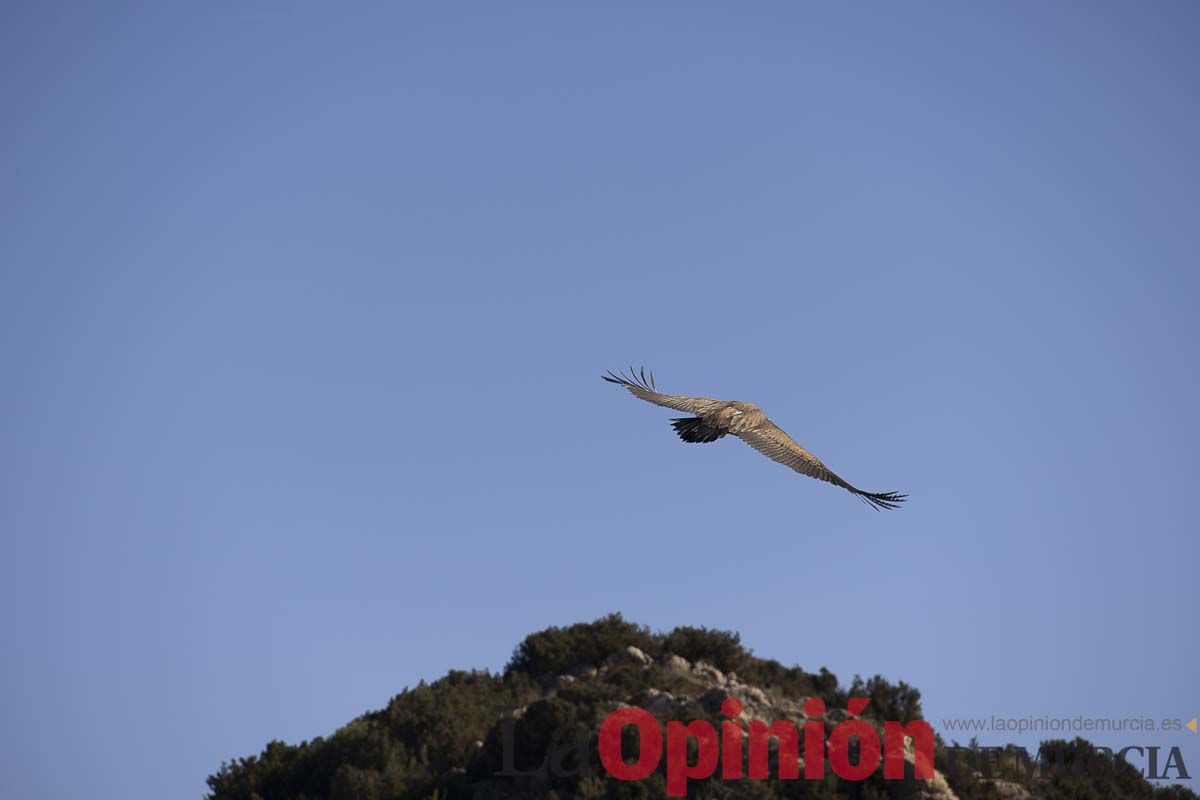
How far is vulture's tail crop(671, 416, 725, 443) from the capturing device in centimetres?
2308

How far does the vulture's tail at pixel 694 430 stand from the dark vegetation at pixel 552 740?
429cm

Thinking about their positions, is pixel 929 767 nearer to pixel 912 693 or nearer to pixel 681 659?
pixel 912 693

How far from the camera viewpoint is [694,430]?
76.2 feet

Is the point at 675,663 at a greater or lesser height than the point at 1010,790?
greater

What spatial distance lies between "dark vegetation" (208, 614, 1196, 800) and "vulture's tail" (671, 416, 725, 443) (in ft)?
14.1

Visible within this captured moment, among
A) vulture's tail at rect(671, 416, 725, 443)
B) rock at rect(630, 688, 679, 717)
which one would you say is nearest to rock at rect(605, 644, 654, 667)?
rock at rect(630, 688, 679, 717)

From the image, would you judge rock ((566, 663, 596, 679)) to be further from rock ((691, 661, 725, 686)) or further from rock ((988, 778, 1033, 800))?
rock ((988, 778, 1033, 800))

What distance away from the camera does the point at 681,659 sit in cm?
2628

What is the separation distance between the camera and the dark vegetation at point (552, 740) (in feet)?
73.7

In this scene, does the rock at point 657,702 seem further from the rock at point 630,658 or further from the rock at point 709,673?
the rock at point 630,658

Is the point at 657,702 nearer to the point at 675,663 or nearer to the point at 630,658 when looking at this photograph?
the point at 675,663

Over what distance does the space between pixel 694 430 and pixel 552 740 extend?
17.7 feet

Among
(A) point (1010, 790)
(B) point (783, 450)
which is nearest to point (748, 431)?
(B) point (783, 450)

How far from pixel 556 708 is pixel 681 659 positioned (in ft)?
12.0
